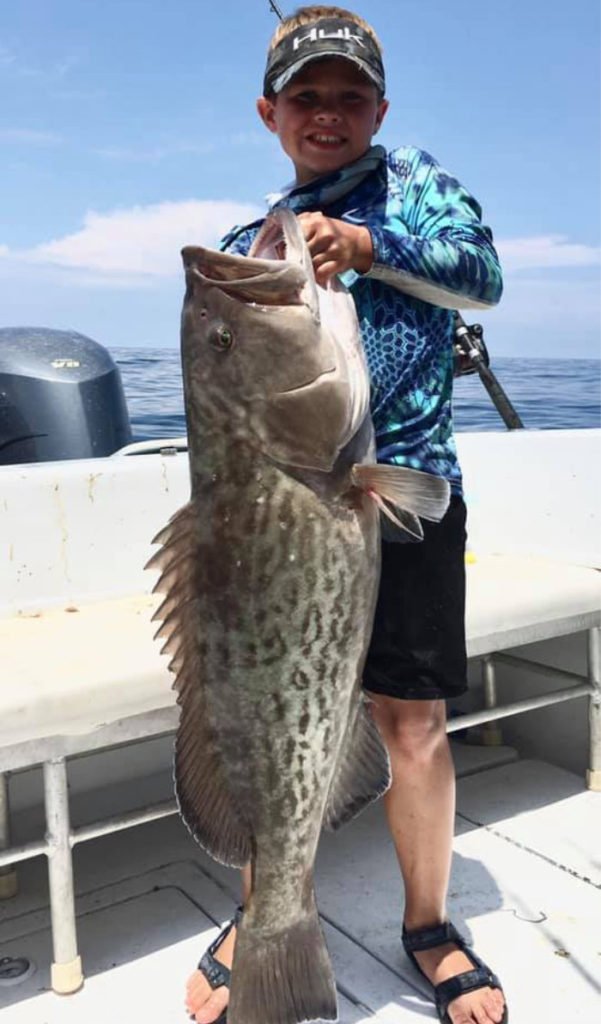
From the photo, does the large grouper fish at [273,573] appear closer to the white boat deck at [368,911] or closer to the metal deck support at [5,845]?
the white boat deck at [368,911]

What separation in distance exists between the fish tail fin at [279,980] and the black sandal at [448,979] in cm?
50

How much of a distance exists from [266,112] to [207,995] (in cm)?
224

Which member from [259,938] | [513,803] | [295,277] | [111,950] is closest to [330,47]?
[295,277]

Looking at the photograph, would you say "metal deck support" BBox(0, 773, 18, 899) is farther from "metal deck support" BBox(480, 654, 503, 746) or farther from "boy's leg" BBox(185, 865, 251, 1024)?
"metal deck support" BBox(480, 654, 503, 746)

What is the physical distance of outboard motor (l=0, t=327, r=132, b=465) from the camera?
5.44 meters

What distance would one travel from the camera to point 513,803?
3.80 m

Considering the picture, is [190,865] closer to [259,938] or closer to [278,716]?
[259,938]

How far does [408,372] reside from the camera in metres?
2.37

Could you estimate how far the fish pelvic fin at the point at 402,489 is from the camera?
193 cm

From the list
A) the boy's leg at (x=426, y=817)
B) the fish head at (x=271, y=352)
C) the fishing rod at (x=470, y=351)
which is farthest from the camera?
the fishing rod at (x=470, y=351)

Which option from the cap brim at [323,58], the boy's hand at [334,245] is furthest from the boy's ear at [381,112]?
the boy's hand at [334,245]

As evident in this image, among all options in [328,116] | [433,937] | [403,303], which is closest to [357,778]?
[433,937]

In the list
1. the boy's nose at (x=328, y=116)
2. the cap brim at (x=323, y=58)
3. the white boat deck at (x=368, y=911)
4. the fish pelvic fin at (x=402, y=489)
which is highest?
the cap brim at (x=323, y=58)

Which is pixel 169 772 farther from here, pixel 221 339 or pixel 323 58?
pixel 323 58
